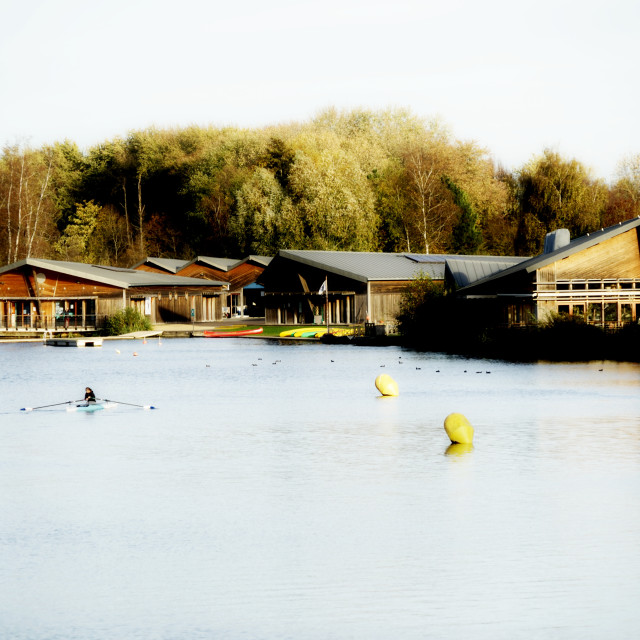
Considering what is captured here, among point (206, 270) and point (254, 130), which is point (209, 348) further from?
point (254, 130)

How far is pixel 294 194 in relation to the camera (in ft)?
314

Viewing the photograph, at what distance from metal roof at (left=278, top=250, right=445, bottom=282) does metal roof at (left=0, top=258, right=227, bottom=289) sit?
10.9m

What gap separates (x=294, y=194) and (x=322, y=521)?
269 ft

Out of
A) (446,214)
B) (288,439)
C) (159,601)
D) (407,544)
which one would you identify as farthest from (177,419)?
(446,214)

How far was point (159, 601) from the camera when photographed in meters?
10.9

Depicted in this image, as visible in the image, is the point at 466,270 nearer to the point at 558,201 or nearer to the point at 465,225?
the point at 558,201

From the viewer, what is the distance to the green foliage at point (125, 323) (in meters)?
76.6

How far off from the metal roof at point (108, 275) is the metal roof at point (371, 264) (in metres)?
10.9

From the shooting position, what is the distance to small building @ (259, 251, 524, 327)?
76562 millimetres

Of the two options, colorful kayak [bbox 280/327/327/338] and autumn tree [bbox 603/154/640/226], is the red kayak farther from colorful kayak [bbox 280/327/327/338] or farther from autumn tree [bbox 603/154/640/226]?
autumn tree [bbox 603/154/640/226]

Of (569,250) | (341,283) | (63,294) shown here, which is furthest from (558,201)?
(63,294)

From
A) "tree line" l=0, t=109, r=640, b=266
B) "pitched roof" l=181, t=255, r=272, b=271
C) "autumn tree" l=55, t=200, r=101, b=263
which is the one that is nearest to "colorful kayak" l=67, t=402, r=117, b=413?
"tree line" l=0, t=109, r=640, b=266

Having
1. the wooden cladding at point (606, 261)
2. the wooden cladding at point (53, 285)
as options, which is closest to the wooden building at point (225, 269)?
the wooden cladding at point (53, 285)

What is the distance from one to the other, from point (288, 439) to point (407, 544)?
10.4m
